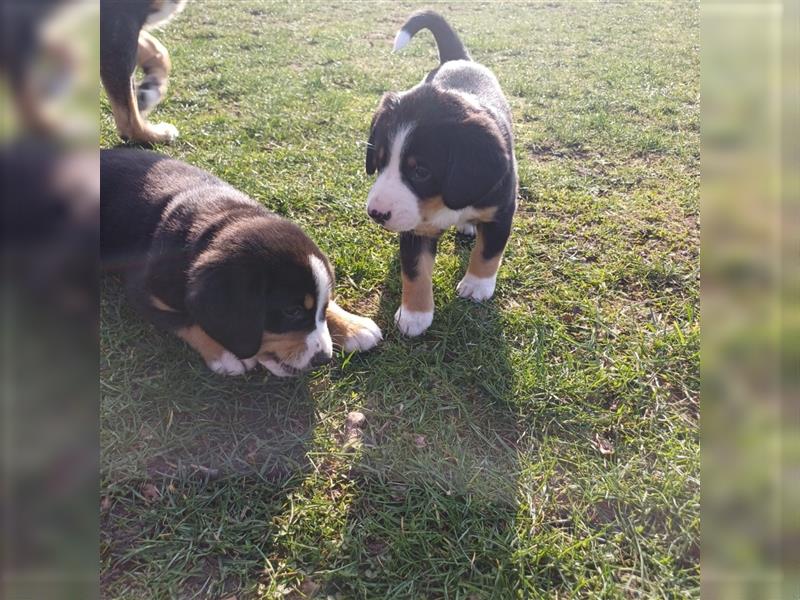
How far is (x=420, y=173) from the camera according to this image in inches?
111

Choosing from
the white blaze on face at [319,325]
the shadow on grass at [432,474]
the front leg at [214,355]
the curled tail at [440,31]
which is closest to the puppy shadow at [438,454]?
the shadow on grass at [432,474]

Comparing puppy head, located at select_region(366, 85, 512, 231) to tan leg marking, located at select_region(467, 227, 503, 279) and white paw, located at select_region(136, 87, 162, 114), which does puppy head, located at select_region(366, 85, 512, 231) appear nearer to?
tan leg marking, located at select_region(467, 227, 503, 279)

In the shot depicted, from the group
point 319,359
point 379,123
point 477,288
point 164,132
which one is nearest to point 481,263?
point 477,288

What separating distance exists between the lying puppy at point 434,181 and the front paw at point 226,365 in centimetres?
82

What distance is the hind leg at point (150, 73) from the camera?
5105 millimetres

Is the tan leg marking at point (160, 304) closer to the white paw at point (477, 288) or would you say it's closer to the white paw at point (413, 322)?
the white paw at point (413, 322)

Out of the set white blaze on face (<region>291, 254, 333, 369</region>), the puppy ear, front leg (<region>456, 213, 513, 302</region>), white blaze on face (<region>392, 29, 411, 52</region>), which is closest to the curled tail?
white blaze on face (<region>392, 29, 411, 52</region>)

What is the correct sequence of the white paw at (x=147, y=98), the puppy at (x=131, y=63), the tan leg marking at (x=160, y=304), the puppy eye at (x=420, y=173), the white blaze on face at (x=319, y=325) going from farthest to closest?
the white paw at (x=147, y=98), the puppy at (x=131, y=63), the puppy eye at (x=420, y=173), the tan leg marking at (x=160, y=304), the white blaze on face at (x=319, y=325)

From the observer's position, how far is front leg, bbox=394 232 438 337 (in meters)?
Answer: 2.97

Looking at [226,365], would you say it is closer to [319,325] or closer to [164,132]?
[319,325]

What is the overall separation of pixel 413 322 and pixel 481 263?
503 millimetres
